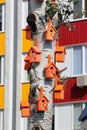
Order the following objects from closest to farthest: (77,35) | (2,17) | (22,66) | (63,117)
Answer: (63,117)
(77,35)
(22,66)
(2,17)

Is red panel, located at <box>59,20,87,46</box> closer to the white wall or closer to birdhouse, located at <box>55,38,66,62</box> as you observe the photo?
the white wall

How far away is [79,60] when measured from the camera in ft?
111

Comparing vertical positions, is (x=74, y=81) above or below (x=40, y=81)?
above

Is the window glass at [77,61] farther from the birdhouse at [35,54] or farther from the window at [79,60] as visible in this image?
the birdhouse at [35,54]

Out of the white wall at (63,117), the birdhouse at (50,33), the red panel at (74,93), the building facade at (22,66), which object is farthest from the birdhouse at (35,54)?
the white wall at (63,117)

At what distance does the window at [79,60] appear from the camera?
1328 inches

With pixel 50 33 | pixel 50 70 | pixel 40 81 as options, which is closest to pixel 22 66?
pixel 40 81

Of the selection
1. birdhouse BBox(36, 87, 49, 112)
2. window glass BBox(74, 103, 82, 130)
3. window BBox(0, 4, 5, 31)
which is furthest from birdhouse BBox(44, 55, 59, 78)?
window BBox(0, 4, 5, 31)

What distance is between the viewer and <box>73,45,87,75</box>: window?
33719 millimetres

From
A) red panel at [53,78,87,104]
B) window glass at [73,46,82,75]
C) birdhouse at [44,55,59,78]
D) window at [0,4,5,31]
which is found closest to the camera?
birdhouse at [44,55,59,78]

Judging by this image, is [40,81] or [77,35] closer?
[40,81]

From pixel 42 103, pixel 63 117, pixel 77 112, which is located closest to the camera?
pixel 42 103

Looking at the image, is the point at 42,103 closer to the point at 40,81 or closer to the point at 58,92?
the point at 58,92

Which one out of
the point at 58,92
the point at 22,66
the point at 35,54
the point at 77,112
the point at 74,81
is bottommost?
the point at 77,112
